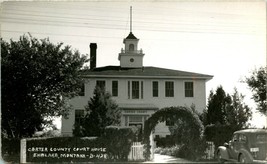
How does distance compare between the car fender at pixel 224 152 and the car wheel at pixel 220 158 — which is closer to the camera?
the car fender at pixel 224 152

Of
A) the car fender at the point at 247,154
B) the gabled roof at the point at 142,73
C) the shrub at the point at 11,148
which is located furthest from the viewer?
the gabled roof at the point at 142,73

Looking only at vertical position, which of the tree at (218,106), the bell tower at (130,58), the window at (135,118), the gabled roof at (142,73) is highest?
the bell tower at (130,58)

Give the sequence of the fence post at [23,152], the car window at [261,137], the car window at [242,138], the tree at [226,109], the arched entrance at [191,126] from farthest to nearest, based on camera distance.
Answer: the tree at [226,109] < the arched entrance at [191,126] < the fence post at [23,152] < the car window at [242,138] < the car window at [261,137]

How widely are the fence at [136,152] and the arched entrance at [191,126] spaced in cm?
31

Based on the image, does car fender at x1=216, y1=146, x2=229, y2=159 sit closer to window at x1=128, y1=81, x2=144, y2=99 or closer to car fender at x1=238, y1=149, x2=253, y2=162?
car fender at x1=238, y1=149, x2=253, y2=162

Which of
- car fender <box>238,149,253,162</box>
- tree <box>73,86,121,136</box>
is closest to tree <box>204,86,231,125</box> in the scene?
tree <box>73,86,121,136</box>

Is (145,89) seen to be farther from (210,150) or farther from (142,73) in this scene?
(210,150)

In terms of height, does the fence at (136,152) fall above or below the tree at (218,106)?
below

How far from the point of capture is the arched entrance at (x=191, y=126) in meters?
18.3

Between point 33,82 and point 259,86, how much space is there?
1354cm

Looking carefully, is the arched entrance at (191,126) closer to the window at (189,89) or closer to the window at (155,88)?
the window at (155,88)

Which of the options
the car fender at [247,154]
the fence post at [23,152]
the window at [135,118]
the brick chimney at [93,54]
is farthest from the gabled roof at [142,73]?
the car fender at [247,154]

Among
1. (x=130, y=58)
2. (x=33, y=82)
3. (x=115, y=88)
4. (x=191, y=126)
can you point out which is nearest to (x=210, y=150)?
(x=191, y=126)

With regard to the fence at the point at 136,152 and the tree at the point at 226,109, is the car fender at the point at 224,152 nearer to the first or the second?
the fence at the point at 136,152
